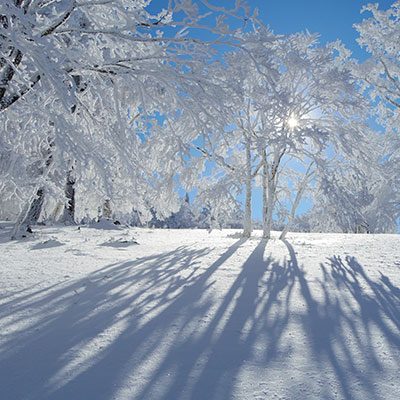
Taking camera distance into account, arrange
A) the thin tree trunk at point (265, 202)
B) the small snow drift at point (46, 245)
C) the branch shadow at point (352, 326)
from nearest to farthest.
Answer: the branch shadow at point (352, 326) < the small snow drift at point (46, 245) < the thin tree trunk at point (265, 202)

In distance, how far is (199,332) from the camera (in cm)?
228

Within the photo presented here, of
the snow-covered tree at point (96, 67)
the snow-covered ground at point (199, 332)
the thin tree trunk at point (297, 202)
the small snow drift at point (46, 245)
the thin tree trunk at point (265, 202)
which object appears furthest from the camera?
the thin tree trunk at point (265, 202)

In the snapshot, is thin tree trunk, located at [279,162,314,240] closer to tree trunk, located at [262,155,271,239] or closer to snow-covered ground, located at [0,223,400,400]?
tree trunk, located at [262,155,271,239]

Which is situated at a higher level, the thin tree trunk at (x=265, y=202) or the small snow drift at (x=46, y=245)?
the thin tree trunk at (x=265, y=202)

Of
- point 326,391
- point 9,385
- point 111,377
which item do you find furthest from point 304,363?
point 9,385

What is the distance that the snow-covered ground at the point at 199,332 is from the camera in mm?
1618

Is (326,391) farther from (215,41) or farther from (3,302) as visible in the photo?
(215,41)

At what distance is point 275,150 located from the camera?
9.39 metres

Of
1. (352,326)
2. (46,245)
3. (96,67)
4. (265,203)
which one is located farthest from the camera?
(265,203)

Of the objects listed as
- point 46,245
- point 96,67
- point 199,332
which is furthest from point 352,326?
point 46,245

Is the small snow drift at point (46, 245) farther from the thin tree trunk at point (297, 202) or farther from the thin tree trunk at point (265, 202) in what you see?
the thin tree trunk at point (297, 202)

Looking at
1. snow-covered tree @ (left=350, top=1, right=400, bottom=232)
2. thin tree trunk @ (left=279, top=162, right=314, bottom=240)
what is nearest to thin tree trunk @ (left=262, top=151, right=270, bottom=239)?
thin tree trunk @ (left=279, top=162, right=314, bottom=240)

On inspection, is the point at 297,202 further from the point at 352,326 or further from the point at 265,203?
the point at 352,326

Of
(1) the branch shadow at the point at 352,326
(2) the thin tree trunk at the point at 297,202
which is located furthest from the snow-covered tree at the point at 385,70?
(1) the branch shadow at the point at 352,326
